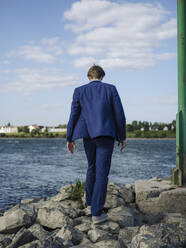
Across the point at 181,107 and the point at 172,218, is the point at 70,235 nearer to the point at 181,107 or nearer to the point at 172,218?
the point at 172,218

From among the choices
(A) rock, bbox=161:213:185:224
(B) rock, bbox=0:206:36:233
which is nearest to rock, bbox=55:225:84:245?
(B) rock, bbox=0:206:36:233

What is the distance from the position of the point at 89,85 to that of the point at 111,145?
0.92 metres

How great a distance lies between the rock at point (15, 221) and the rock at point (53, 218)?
156 mm

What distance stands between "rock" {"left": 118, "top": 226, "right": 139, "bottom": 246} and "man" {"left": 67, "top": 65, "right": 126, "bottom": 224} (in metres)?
0.42

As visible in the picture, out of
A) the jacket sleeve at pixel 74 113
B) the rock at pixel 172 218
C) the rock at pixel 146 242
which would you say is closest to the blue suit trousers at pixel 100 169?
the jacket sleeve at pixel 74 113

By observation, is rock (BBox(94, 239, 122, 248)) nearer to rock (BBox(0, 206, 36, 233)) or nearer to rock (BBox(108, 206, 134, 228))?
rock (BBox(108, 206, 134, 228))

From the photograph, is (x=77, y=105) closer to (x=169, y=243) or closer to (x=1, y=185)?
(x=169, y=243)

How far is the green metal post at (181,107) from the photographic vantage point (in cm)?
631

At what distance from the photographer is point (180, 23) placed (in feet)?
21.2

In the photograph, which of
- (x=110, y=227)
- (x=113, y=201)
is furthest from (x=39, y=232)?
(x=113, y=201)

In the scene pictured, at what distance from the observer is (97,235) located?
419cm

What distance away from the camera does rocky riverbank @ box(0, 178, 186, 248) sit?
151 inches

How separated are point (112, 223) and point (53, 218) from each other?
833mm

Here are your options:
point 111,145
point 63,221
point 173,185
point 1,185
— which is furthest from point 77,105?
point 1,185
